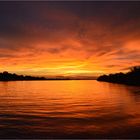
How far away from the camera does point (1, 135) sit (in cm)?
1798

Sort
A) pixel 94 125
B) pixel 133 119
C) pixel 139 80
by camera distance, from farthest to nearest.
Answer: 1. pixel 139 80
2. pixel 133 119
3. pixel 94 125

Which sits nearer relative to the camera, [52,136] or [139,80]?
[52,136]

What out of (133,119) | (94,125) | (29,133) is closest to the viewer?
(29,133)

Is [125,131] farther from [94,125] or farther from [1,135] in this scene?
[1,135]

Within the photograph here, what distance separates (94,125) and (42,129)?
15.0 feet

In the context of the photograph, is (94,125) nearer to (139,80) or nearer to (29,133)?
(29,133)

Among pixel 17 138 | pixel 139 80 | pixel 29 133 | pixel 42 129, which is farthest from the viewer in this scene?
pixel 139 80

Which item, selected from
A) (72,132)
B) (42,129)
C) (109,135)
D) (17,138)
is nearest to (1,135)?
(17,138)

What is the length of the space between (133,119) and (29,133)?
10.5 m

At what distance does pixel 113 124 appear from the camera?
21.6m

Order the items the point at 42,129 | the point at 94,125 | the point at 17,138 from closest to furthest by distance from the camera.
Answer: the point at 17,138, the point at 42,129, the point at 94,125

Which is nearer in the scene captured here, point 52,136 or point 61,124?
point 52,136

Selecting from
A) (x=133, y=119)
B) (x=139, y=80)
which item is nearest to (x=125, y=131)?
(x=133, y=119)

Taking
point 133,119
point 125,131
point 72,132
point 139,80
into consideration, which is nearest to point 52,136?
point 72,132
